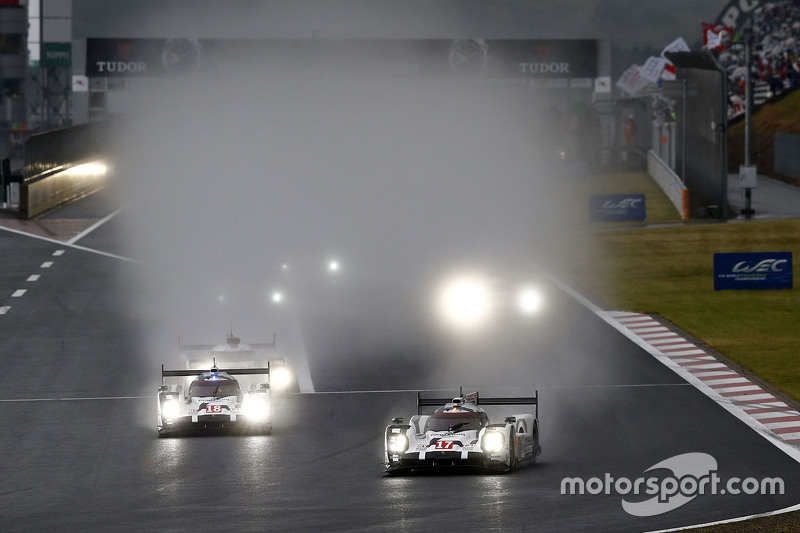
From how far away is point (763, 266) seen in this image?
52750 mm

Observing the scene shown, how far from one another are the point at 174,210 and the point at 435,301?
36074 millimetres

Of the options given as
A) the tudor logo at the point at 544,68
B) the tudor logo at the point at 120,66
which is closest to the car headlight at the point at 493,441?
the tudor logo at the point at 544,68

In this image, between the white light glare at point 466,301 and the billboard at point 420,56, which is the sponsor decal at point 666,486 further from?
the billboard at point 420,56

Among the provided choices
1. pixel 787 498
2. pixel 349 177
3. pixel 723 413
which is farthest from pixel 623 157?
pixel 787 498

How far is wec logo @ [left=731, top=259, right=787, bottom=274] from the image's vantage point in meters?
52.5

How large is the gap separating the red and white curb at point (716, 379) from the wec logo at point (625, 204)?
29.8 metres

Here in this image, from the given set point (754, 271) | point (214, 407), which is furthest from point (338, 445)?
point (754, 271)

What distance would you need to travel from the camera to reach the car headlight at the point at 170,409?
30250 millimetres

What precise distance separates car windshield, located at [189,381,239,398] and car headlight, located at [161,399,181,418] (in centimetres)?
42

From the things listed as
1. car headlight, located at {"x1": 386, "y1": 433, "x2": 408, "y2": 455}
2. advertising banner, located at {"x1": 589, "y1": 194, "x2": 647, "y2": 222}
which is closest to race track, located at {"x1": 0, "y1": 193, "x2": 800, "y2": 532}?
car headlight, located at {"x1": 386, "y1": 433, "x2": 408, "y2": 455}

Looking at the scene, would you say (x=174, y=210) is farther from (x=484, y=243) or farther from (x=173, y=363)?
(x=173, y=363)

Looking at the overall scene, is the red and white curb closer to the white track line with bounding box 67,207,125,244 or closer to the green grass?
the green grass

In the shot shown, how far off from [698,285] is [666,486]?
102 ft

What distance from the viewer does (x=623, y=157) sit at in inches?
4914
